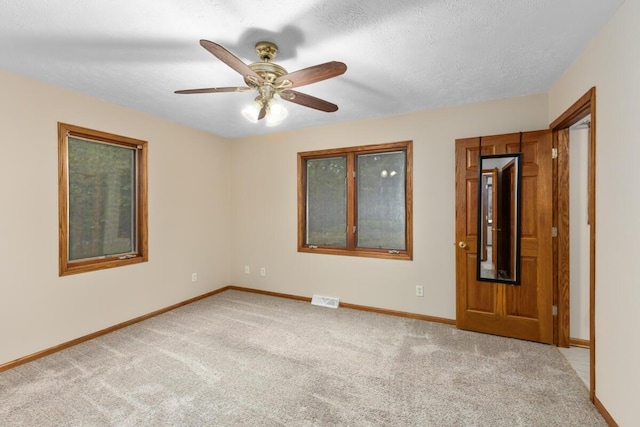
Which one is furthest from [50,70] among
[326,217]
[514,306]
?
[514,306]

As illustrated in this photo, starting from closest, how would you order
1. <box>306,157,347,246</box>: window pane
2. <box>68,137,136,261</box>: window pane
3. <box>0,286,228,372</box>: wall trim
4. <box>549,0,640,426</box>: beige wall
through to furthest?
<box>549,0,640,426</box>: beige wall → <box>0,286,228,372</box>: wall trim → <box>68,137,136,261</box>: window pane → <box>306,157,347,246</box>: window pane

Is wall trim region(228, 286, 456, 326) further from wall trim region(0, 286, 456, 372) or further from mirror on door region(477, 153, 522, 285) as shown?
mirror on door region(477, 153, 522, 285)

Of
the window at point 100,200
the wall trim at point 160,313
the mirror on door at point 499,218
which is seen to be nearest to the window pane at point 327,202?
the wall trim at point 160,313

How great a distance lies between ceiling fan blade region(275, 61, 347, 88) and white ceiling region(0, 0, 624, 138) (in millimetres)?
303

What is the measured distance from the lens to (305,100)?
233cm

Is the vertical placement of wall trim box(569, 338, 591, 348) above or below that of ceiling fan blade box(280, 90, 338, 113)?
below

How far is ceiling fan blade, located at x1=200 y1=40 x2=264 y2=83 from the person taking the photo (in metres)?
1.47

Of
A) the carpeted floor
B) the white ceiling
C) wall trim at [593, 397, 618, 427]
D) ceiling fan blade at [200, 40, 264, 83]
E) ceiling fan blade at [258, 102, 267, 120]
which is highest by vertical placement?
the white ceiling

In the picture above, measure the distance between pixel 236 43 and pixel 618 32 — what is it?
2358 mm

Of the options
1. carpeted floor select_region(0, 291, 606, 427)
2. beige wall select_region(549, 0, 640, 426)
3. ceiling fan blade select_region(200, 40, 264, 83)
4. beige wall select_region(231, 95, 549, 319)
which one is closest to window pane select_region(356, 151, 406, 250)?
beige wall select_region(231, 95, 549, 319)

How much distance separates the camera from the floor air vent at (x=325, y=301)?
4044mm

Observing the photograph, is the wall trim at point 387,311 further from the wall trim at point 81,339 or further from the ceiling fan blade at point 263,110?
the ceiling fan blade at point 263,110

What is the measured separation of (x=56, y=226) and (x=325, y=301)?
3.05m

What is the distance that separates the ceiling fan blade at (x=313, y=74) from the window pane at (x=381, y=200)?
2.13 meters
